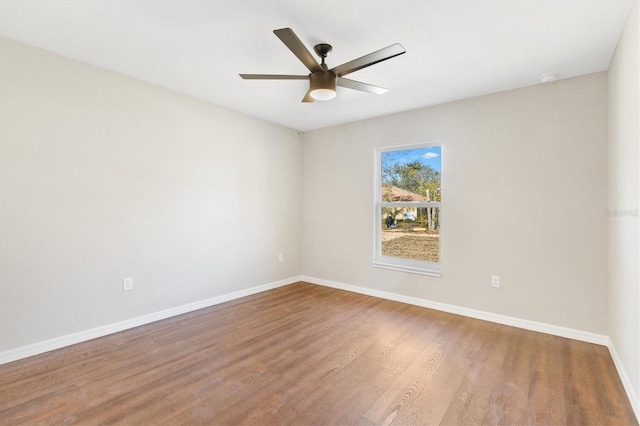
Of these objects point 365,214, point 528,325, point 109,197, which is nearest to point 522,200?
point 528,325

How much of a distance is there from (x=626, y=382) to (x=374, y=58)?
2.68 m

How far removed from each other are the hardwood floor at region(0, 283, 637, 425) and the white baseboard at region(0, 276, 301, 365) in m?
0.09

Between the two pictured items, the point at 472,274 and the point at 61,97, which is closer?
the point at 61,97

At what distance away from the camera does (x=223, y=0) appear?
5.90 ft

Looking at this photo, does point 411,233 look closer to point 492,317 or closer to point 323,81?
point 492,317

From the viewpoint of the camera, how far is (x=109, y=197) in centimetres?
271

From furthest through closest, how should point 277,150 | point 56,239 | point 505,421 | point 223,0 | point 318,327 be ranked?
point 277,150 < point 318,327 < point 56,239 < point 223,0 < point 505,421

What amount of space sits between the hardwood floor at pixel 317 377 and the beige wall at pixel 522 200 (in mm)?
395

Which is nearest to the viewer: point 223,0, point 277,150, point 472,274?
point 223,0

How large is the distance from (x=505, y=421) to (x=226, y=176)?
3.47m

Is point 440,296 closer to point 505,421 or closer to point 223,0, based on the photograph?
point 505,421

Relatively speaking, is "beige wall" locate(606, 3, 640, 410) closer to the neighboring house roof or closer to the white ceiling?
the white ceiling

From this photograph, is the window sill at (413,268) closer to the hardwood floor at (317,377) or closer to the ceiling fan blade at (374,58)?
the hardwood floor at (317,377)

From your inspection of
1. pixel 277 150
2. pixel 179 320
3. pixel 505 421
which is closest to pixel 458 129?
pixel 277 150
